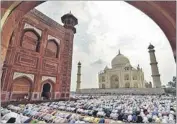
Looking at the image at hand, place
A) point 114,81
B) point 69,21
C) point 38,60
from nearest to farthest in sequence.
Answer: point 38,60 → point 69,21 → point 114,81

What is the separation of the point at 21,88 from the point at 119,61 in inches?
1221

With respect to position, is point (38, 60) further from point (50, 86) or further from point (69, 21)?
point (69, 21)

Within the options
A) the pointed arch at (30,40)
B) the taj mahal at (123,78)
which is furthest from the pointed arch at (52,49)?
the taj mahal at (123,78)

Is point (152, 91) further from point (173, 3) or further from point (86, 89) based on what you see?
point (173, 3)

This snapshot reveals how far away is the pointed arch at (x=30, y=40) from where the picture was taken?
11.8 metres

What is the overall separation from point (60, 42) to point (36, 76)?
5.08 meters

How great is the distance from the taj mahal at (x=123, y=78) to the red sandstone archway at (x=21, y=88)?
21.7m

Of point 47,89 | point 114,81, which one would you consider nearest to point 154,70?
point 114,81

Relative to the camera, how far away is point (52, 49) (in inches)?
573

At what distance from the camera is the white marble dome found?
37631 mm

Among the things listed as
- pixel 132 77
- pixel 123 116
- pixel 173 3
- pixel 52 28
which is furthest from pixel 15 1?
pixel 132 77

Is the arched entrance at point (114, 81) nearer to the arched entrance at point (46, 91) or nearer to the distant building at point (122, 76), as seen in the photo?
the distant building at point (122, 76)

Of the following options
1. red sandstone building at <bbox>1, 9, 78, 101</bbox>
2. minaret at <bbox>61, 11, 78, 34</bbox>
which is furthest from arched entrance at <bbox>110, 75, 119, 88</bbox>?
minaret at <bbox>61, 11, 78, 34</bbox>

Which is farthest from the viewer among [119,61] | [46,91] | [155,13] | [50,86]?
[119,61]
